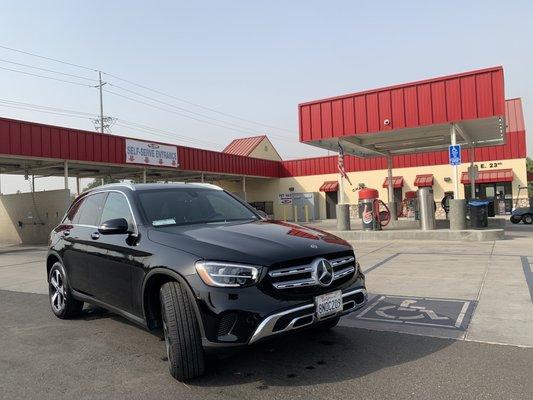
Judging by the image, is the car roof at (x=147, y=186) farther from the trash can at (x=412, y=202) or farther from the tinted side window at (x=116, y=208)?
the trash can at (x=412, y=202)

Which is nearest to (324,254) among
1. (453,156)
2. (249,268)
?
(249,268)

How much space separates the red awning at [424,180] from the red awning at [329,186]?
20.2 feet

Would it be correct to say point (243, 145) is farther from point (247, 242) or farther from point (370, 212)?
point (247, 242)

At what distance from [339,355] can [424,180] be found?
1161 inches

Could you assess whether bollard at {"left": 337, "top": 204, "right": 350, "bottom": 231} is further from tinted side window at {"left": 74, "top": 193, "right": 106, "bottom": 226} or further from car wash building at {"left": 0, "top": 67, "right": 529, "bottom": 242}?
tinted side window at {"left": 74, "top": 193, "right": 106, "bottom": 226}

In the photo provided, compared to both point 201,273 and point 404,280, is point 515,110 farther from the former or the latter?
point 201,273

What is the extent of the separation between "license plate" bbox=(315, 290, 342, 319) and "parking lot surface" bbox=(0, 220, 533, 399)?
0.52 metres

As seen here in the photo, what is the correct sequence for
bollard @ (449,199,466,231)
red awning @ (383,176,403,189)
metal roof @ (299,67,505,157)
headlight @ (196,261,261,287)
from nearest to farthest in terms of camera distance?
1. headlight @ (196,261,261,287)
2. metal roof @ (299,67,505,157)
3. bollard @ (449,199,466,231)
4. red awning @ (383,176,403,189)

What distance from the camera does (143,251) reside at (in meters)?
4.36

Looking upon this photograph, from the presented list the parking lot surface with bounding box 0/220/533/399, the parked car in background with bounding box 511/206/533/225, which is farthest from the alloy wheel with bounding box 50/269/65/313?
Answer: the parked car in background with bounding box 511/206/533/225

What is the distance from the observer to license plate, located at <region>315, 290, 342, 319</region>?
3.83 metres

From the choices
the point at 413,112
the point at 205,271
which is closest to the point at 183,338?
the point at 205,271

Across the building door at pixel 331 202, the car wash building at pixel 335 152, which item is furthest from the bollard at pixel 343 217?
the building door at pixel 331 202

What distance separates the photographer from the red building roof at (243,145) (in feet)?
141
